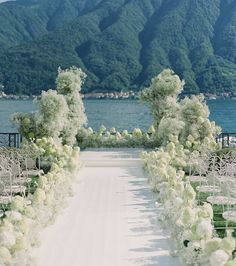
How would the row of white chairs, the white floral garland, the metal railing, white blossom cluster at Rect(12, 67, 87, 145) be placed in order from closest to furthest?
the white floral garland
the row of white chairs
white blossom cluster at Rect(12, 67, 87, 145)
the metal railing

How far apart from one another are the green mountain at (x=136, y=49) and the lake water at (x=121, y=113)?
545 cm

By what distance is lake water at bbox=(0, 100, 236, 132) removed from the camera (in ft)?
176

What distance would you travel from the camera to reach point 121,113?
2707 inches

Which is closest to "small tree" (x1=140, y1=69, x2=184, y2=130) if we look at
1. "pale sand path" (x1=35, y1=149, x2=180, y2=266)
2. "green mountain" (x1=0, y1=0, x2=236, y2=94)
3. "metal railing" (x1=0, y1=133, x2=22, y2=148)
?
"metal railing" (x1=0, y1=133, x2=22, y2=148)

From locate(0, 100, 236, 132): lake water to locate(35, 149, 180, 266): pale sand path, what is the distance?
28661 mm

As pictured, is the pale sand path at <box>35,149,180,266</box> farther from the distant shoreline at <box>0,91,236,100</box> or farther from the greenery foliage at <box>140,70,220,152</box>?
the distant shoreline at <box>0,91,236,100</box>

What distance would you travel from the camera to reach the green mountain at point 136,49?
97.8 m

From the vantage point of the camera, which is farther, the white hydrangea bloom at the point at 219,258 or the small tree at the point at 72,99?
the small tree at the point at 72,99

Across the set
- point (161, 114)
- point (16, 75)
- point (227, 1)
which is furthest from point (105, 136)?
point (227, 1)

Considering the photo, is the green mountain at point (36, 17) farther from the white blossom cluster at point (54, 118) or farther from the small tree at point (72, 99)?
the white blossom cluster at point (54, 118)

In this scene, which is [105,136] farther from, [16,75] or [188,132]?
[16,75]

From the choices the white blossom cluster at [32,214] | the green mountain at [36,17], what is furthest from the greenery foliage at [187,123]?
the green mountain at [36,17]

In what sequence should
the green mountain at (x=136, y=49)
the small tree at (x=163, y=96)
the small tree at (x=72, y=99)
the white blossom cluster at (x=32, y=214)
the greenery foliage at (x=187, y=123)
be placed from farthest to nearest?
the green mountain at (x=136, y=49) → the small tree at (x=163, y=96) → the small tree at (x=72, y=99) → the greenery foliage at (x=187, y=123) → the white blossom cluster at (x=32, y=214)

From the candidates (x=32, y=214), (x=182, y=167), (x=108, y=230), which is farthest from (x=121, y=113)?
(x=32, y=214)
